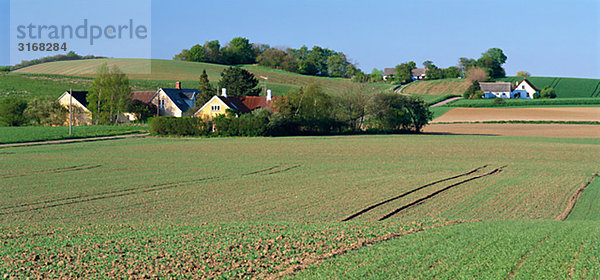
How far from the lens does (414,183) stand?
23.6 m

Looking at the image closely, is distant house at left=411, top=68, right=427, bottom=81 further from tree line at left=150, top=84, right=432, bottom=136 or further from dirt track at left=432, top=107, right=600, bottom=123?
tree line at left=150, top=84, right=432, bottom=136

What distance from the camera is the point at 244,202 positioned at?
18.8 metres

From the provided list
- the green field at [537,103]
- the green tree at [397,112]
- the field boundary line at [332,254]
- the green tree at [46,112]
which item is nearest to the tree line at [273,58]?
the green field at [537,103]

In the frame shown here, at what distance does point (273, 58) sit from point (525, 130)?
111805 millimetres

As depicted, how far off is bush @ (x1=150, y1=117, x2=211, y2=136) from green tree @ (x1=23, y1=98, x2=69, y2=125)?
33.3 m

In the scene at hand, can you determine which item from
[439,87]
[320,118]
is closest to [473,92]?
[439,87]

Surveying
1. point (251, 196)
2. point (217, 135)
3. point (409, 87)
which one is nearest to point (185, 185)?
point (251, 196)

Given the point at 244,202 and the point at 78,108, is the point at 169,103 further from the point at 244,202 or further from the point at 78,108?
the point at 244,202

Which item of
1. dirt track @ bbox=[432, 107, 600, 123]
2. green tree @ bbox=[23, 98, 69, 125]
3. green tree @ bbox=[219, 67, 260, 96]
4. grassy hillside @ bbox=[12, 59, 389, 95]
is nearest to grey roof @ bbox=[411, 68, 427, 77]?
grassy hillside @ bbox=[12, 59, 389, 95]

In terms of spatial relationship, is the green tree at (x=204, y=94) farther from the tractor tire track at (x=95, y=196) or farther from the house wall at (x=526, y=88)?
the house wall at (x=526, y=88)

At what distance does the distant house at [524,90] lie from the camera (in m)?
133

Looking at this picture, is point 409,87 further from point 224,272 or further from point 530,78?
point 224,272

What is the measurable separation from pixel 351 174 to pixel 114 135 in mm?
43011

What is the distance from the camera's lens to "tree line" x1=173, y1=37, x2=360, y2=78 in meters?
173
